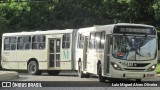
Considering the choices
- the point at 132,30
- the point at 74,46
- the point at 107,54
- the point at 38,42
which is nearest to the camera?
the point at 132,30

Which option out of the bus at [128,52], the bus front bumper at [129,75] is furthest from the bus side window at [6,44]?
the bus front bumper at [129,75]

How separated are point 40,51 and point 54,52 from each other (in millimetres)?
1196

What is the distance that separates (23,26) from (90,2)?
7788mm

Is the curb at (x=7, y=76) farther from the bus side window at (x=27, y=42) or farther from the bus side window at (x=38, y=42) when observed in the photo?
the bus side window at (x=27, y=42)

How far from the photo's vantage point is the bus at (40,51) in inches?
1117

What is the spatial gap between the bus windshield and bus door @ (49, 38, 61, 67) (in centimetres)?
905

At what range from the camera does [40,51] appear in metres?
29.9

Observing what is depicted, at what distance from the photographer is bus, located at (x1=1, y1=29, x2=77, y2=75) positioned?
2838 cm

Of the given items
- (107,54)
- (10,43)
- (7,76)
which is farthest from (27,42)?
(107,54)

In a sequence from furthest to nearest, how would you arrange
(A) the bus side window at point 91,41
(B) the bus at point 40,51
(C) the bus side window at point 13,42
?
(C) the bus side window at point 13,42 → (B) the bus at point 40,51 → (A) the bus side window at point 91,41

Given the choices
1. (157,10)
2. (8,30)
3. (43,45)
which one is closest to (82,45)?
(43,45)

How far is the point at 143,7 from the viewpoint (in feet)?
141

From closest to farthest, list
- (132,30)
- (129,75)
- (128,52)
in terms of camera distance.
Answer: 1. (129,75)
2. (128,52)
3. (132,30)

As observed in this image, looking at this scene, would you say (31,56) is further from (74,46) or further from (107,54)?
(107,54)
